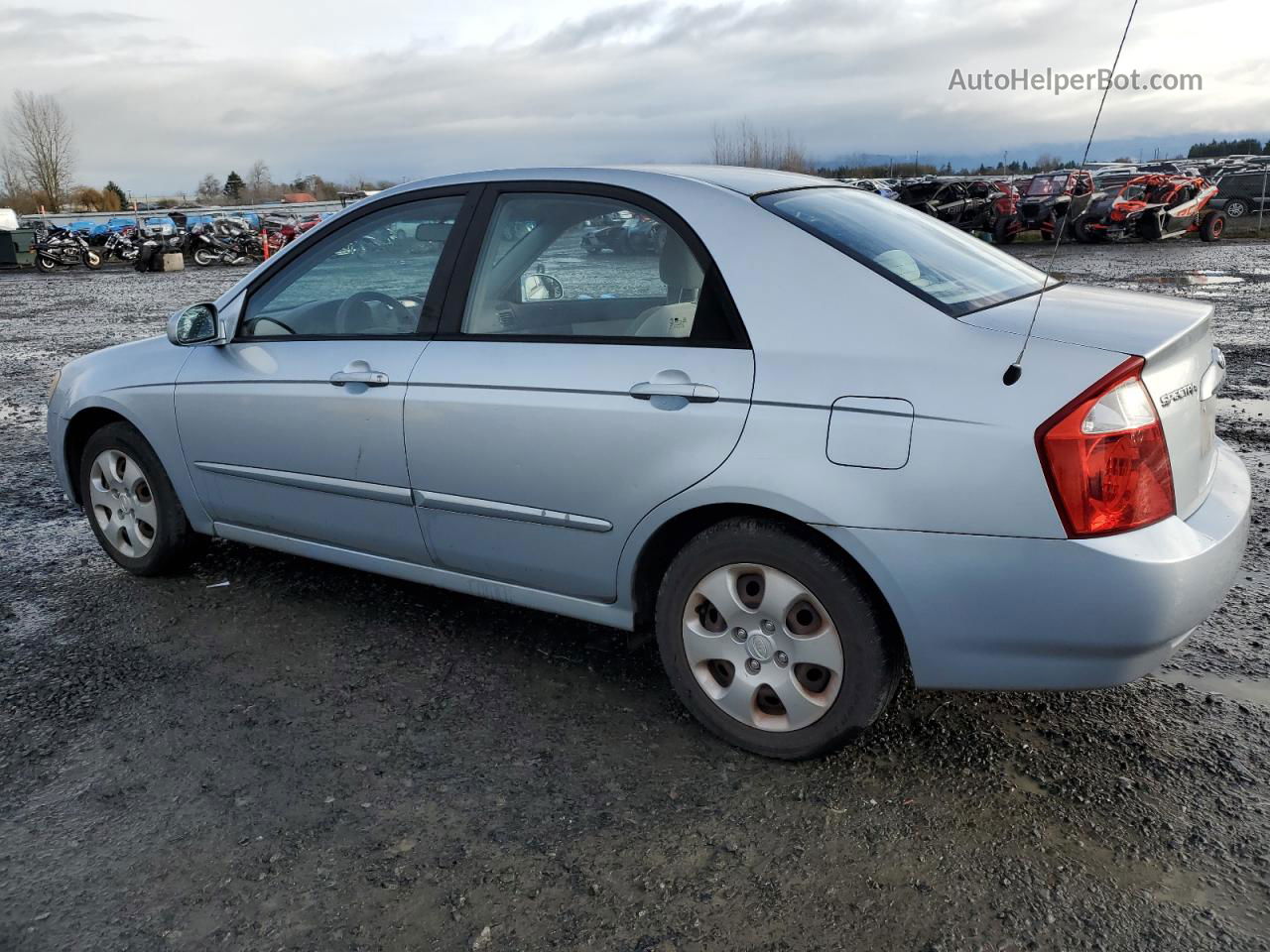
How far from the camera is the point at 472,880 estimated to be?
8.17ft

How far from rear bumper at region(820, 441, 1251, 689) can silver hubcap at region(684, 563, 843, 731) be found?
22cm

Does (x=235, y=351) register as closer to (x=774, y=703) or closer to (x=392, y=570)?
(x=392, y=570)

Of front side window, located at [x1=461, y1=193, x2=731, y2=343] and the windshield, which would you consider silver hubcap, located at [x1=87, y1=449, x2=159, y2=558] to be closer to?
front side window, located at [x1=461, y1=193, x2=731, y2=343]

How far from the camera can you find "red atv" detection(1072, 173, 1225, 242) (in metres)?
24.4

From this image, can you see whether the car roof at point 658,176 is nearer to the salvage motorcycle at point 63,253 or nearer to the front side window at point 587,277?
the front side window at point 587,277

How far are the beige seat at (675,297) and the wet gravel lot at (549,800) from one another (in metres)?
1.06

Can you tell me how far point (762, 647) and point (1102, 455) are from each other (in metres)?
1.01

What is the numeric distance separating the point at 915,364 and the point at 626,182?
1149mm

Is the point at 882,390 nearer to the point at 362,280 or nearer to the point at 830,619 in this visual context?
the point at 830,619

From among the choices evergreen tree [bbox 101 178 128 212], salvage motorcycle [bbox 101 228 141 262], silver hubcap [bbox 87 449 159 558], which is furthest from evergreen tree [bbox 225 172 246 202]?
silver hubcap [bbox 87 449 159 558]

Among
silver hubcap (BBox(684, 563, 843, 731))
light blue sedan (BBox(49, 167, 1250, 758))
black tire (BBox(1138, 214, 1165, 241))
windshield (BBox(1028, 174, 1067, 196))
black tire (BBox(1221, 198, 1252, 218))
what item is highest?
light blue sedan (BBox(49, 167, 1250, 758))

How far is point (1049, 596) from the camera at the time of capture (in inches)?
97.6

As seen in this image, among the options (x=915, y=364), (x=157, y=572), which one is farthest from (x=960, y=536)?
(x=157, y=572)

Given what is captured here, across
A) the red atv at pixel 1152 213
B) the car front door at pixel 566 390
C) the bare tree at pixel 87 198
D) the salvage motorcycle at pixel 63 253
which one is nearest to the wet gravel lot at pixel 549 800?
the car front door at pixel 566 390
